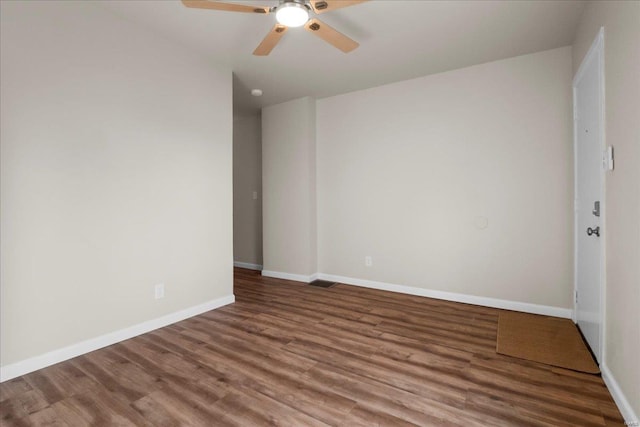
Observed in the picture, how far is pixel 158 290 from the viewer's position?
282 cm

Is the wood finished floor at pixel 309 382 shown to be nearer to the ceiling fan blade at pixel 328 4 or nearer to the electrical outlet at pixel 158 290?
the electrical outlet at pixel 158 290

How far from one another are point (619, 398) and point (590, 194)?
1.41 metres

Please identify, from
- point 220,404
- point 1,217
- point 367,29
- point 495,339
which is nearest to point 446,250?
point 495,339

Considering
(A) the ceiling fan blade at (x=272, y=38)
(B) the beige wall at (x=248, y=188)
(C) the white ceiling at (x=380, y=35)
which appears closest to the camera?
(A) the ceiling fan blade at (x=272, y=38)

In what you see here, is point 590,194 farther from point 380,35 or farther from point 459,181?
point 380,35

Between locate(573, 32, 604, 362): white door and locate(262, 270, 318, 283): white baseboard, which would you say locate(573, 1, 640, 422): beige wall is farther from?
locate(262, 270, 318, 283): white baseboard

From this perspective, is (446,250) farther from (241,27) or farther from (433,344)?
(241,27)

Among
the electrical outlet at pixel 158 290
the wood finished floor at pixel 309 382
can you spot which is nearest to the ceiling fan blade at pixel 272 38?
the electrical outlet at pixel 158 290

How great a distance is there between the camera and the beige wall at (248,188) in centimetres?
537

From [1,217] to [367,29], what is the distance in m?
3.02

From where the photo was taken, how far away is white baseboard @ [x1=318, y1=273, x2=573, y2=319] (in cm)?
303

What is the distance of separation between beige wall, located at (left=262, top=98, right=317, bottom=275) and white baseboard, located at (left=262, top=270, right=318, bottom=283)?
0.15 feet

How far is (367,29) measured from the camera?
2680 mm

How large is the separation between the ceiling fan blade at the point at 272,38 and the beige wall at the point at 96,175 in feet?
3.46
